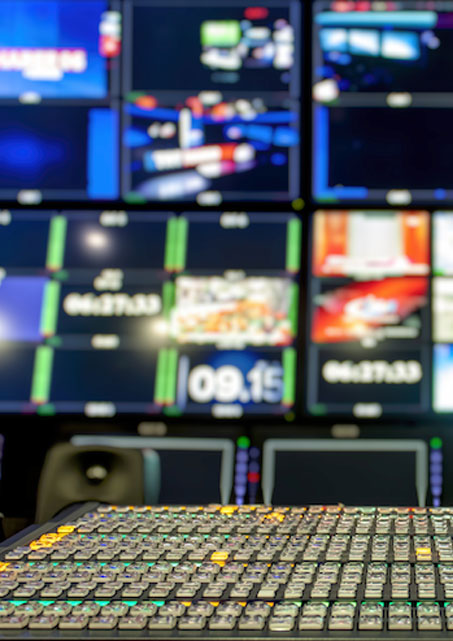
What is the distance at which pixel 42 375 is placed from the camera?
10.7ft

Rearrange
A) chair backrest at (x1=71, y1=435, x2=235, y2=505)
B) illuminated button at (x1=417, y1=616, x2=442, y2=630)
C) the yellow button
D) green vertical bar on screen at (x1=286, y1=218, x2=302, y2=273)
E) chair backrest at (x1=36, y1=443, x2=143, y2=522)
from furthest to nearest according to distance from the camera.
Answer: green vertical bar on screen at (x1=286, y1=218, x2=302, y2=273) → chair backrest at (x1=71, y1=435, x2=235, y2=505) → chair backrest at (x1=36, y1=443, x2=143, y2=522) → the yellow button → illuminated button at (x1=417, y1=616, x2=442, y2=630)

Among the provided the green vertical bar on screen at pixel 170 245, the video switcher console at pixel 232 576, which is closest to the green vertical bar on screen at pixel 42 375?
the green vertical bar on screen at pixel 170 245

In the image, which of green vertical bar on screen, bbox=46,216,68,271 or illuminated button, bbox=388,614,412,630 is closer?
illuminated button, bbox=388,614,412,630

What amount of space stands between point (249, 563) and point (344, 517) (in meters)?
0.26

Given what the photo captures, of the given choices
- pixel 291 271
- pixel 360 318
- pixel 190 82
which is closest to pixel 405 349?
pixel 360 318

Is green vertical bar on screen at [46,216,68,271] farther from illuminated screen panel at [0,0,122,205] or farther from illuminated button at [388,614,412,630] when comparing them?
illuminated button at [388,614,412,630]

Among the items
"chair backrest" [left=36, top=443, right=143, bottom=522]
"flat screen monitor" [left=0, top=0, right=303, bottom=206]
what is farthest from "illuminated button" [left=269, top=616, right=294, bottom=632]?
"flat screen monitor" [left=0, top=0, right=303, bottom=206]

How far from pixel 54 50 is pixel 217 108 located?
2.30ft

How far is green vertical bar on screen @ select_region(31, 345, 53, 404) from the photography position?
3.25 metres

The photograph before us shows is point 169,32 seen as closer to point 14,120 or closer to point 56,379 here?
point 14,120

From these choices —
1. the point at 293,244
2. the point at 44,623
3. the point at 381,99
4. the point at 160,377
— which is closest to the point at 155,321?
the point at 160,377

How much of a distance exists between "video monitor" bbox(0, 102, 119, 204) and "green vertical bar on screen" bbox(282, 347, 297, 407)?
38.1 inches

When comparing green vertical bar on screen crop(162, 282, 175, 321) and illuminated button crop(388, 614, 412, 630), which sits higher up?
green vertical bar on screen crop(162, 282, 175, 321)

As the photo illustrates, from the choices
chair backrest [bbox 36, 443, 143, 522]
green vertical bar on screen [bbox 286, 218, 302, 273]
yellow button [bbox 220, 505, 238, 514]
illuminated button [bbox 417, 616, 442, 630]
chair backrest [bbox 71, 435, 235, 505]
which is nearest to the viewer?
illuminated button [bbox 417, 616, 442, 630]
